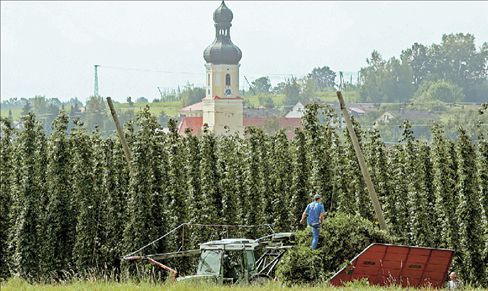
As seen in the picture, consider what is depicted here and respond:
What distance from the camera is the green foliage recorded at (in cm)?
2627

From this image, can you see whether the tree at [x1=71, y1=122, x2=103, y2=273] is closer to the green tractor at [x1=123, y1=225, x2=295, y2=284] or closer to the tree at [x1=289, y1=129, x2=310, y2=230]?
the tree at [x1=289, y1=129, x2=310, y2=230]

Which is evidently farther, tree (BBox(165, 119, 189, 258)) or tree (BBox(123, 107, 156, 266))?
tree (BBox(165, 119, 189, 258))

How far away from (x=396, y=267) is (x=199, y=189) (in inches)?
595

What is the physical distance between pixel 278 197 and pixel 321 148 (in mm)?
2350

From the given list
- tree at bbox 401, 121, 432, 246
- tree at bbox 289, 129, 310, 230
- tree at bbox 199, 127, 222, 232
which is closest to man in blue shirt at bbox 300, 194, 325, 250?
tree at bbox 289, 129, 310, 230

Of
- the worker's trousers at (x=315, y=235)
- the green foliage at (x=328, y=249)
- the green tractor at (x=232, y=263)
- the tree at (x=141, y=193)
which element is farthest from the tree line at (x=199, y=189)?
the worker's trousers at (x=315, y=235)

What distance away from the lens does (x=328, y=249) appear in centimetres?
2692

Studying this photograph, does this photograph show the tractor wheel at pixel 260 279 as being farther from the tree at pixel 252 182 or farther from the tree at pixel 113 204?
the tree at pixel 252 182

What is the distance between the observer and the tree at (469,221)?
36.0 metres

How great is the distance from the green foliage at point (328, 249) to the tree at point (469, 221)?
29.2 ft

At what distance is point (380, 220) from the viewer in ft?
101

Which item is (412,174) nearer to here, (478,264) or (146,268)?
(478,264)

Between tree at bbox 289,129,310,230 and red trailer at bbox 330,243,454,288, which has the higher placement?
tree at bbox 289,129,310,230

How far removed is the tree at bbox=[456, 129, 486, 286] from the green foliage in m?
8.90
